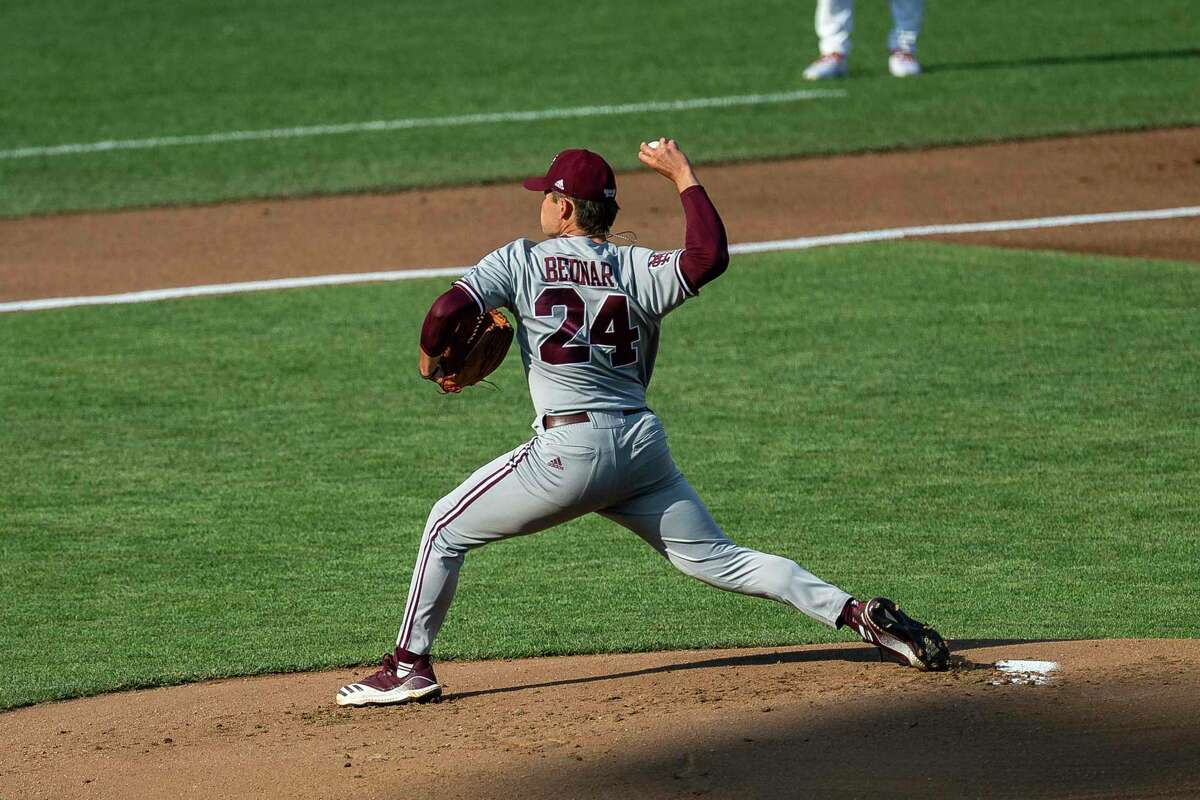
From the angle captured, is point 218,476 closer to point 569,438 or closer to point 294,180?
point 569,438

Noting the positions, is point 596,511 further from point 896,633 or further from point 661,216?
point 661,216

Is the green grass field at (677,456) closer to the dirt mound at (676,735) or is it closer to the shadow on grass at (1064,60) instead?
the dirt mound at (676,735)

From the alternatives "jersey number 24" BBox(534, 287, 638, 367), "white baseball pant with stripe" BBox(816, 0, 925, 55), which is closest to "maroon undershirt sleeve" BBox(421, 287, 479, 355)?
"jersey number 24" BBox(534, 287, 638, 367)

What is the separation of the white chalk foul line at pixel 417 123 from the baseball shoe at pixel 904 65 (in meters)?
0.70

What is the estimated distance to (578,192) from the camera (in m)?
4.79

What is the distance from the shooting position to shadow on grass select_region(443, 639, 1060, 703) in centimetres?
521

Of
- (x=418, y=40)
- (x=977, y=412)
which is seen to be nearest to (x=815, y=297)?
(x=977, y=412)

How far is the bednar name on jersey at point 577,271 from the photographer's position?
4.76 m

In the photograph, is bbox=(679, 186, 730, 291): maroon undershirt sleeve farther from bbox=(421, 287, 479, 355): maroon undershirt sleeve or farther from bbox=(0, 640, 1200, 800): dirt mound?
bbox=(0, 640, 1200, 800): dirt mound

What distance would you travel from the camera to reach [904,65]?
50.4 ft

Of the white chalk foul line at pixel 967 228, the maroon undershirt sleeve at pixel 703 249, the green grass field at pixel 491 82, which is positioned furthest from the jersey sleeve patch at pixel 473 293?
the green grass field at pixel 491 82

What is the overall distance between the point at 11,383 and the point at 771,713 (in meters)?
5.71

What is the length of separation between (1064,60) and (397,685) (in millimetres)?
12515

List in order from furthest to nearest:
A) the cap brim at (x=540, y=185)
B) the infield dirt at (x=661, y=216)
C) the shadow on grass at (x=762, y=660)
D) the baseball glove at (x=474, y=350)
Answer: the infield dirt at (x=661, y=216)
the shadow on grass at (x=762, y=660)
the cap brim at (x=540, y=185)
the baseball glove at (x=474, y=350)
